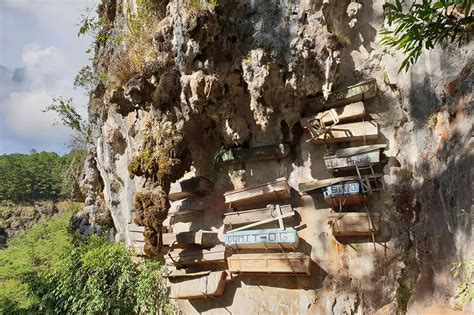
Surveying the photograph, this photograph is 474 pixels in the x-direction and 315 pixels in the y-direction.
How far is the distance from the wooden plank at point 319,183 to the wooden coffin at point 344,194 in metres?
0.04

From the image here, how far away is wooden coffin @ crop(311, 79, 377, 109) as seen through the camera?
576 centimetres

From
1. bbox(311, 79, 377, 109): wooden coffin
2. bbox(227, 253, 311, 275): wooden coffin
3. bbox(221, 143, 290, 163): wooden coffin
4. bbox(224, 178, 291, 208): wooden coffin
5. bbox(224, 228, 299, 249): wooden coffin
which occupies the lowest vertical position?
bbox(227, 253, 311, 275): wooden coffin

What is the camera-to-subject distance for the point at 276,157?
21.5 feet

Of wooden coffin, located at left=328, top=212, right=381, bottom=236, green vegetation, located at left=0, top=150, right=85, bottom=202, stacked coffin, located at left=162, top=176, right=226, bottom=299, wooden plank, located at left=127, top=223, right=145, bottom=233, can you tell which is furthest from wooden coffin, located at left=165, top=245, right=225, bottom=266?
green vegetation, located at left=0, top=150, right=85, bottom=202

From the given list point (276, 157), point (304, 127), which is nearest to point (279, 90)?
point (304, 127)

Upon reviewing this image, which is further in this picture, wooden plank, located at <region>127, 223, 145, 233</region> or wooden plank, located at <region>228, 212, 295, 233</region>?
wooden plank, located at <region>127, 223, 145, 233</region>

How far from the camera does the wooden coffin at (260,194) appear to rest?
6.21 meters

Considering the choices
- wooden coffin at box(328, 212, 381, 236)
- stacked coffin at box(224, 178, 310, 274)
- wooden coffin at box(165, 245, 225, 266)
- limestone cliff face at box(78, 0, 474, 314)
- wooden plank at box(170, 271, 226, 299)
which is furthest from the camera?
wooden coffin at box(165, 245, 225, 266)

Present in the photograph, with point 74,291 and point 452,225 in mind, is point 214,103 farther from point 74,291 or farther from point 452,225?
point 74,291

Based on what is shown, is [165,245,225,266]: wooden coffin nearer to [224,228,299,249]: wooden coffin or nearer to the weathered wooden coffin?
[224,228,299,249]: wooden coffin

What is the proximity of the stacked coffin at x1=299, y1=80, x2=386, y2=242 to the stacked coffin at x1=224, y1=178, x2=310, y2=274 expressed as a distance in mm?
531

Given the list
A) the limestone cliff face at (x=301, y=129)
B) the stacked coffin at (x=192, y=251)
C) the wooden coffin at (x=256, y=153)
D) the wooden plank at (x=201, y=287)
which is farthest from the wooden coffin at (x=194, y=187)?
the wooden plank at (x=201, y=287)

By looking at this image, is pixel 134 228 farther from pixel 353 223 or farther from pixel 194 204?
pixel 353 223

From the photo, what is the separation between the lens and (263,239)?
6.01 m
